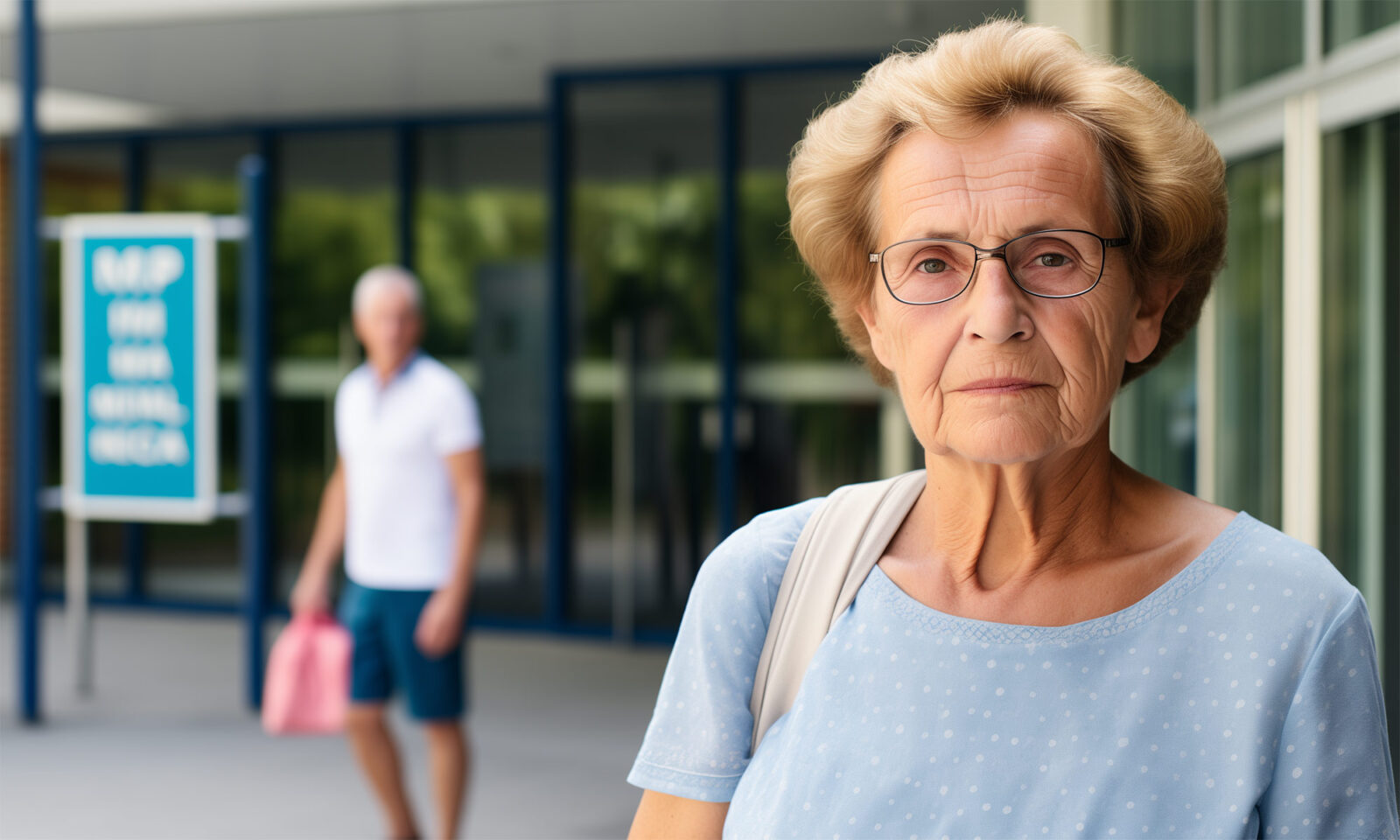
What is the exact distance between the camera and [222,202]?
9750mm

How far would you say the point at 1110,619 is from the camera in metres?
1.26

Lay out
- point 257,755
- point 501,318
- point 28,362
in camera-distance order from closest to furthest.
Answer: point 257,755 < point 28,362 < point 501,318

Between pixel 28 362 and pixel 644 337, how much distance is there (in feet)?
11.3

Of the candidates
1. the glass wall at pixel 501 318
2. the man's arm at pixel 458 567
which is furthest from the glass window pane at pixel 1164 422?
the glass wall at pixel 501 318

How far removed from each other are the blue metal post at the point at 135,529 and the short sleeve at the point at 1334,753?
378 inches

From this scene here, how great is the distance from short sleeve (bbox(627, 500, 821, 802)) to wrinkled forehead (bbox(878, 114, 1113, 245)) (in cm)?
36

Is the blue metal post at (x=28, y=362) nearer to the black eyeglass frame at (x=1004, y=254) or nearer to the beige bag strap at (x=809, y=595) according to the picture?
Answer: the beige bag strap at (x=809, y=595)

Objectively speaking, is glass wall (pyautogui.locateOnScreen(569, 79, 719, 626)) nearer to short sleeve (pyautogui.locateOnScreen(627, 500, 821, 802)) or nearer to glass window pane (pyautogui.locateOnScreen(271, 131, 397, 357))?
glass window pane (pyautogui.locateOnScreen(271, 131, 397, 357))

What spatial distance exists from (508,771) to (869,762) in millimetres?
4568

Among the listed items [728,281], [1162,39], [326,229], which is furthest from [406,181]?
[1162,39]

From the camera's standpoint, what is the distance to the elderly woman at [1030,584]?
1.21 metres

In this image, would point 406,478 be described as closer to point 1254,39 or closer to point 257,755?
point 257,755

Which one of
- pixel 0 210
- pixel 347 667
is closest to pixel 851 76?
pixel 347 667

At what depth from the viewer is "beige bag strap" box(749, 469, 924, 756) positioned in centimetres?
134
